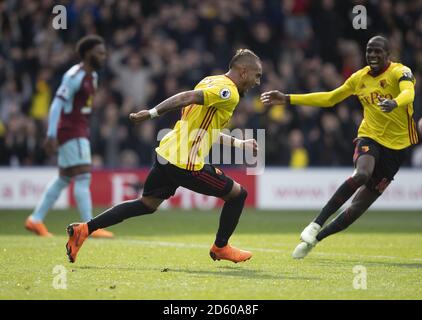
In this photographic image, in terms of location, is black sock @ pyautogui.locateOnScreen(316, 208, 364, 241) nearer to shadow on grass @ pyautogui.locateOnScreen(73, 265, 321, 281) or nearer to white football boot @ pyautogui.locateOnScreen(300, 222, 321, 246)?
white football boot @ pyautogui.locateOnScreen(300, 222, 321, 246)

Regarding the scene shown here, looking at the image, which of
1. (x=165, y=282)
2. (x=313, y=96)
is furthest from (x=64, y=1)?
(x=165, y=282)

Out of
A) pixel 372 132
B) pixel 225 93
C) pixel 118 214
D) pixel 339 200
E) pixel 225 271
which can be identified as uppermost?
pixel 225 93

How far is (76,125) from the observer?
1305 cm

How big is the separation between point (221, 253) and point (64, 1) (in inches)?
545

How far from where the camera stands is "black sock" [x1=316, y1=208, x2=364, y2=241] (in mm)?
9930

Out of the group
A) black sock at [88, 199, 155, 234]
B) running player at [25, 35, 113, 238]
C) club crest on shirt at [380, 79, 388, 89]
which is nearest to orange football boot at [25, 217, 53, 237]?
running player at [25, 35, 113, 238]

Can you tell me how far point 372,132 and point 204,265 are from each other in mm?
2505

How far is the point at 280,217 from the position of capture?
17375 mm

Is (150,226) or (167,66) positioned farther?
(167,66)

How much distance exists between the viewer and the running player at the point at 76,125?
12805mm

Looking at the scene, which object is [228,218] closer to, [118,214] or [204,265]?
[204,265]

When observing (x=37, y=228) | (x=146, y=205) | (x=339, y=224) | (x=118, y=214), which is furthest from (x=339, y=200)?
(x=37, y=228)

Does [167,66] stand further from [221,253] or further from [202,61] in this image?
[221,253]

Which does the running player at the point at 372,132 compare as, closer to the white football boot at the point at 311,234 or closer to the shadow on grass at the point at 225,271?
the white football boot at the point at 311,234
